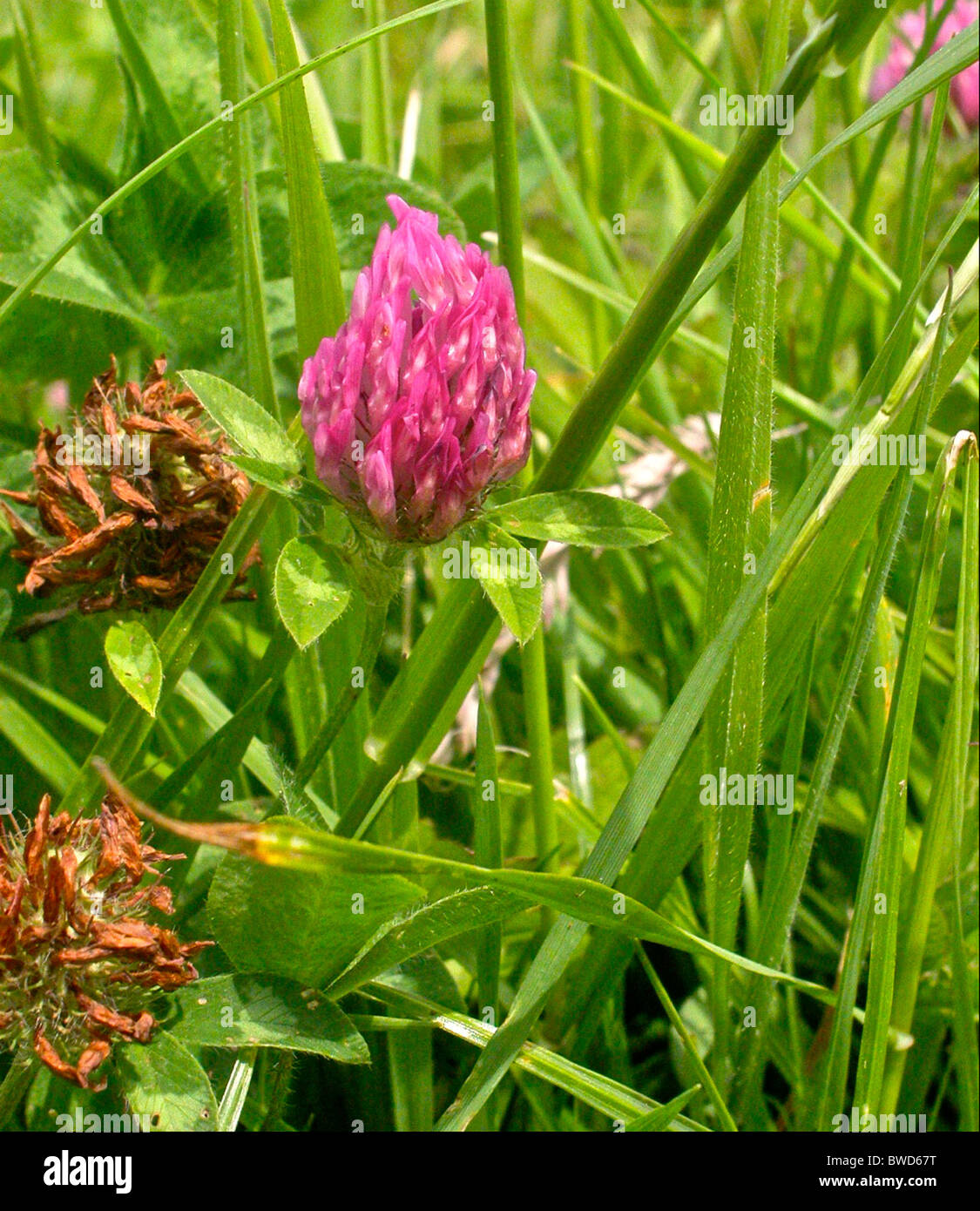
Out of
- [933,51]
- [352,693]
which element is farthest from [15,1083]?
[933,51]

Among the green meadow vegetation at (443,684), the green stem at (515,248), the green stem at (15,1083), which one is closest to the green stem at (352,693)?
the green meadow vegetation at (443,684)

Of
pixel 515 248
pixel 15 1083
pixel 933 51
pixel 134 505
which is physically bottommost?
pixel 15 1083

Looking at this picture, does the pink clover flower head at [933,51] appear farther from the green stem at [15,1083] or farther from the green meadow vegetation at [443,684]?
the green stem at [15,1083]

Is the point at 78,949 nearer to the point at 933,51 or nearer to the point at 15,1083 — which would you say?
the point at 15,1083

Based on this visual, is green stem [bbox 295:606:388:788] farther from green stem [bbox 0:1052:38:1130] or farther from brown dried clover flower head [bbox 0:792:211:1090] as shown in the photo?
green stem [bbox 0:1052:38:1130]

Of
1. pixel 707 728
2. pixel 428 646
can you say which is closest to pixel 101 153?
pixel 428 646
